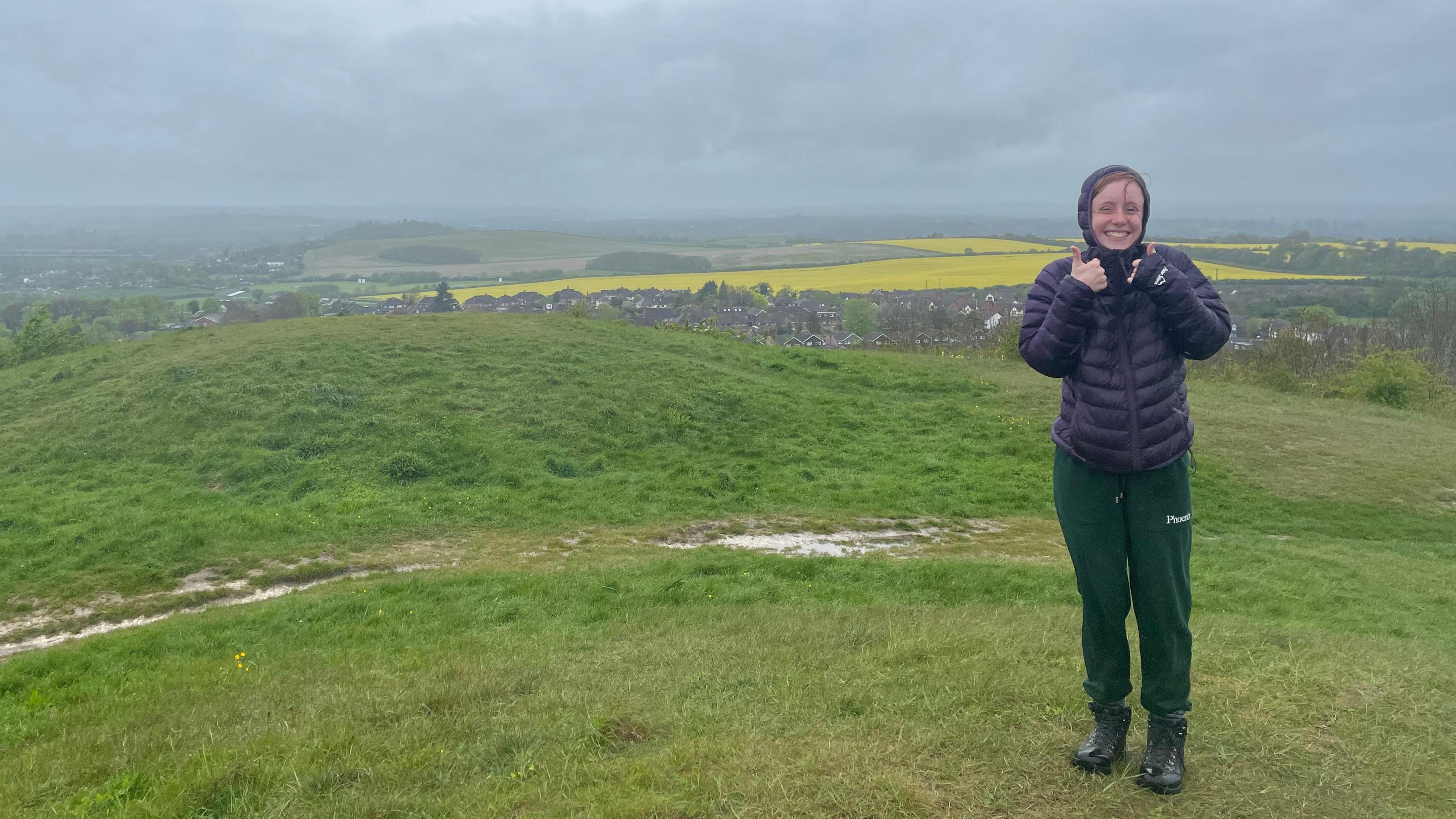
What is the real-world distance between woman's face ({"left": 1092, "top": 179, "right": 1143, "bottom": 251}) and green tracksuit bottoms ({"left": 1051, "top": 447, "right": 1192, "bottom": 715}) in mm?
1087

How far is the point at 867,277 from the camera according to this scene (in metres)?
79.1

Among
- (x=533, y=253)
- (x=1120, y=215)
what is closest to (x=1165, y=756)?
(x=1120, y=215)

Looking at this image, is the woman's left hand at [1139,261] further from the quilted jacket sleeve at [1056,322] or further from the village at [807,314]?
the village at [807,314]

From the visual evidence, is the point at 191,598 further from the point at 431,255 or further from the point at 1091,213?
the point at 431,255

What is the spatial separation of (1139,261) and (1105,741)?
2.45 meters

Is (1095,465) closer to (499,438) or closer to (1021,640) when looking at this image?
(1021,640)

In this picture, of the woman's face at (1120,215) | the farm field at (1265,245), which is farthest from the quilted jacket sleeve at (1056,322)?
the farm field at (1265,245)

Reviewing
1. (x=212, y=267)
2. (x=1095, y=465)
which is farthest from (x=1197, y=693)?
(x=212, y=267)

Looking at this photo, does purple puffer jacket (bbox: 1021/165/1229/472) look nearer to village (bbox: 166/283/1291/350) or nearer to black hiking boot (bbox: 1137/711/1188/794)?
black hiking boot (bbox: 1137/711/1188/794)

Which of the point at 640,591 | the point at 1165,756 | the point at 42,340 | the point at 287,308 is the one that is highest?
the point at 1165,756

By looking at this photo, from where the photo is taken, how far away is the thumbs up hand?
381cm

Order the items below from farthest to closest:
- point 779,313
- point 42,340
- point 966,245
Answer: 1. point 966,245
2. point 779,313
3. point 42,340

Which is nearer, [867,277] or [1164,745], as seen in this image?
[1164,745]

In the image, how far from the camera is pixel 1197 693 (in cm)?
537
